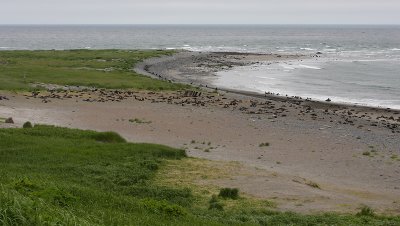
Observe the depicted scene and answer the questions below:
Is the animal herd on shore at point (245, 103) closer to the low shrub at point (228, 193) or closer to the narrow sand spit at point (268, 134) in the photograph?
the narrow sand spit at point (268, 134)

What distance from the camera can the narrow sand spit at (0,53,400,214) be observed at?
18.8 m

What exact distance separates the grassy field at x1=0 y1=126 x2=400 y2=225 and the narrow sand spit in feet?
6.55

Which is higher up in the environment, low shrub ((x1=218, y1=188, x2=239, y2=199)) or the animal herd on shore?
low shrub ((x1=218, y1=188, x2=239, y2=199))

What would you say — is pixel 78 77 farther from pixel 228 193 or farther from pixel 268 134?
pixel 228 193

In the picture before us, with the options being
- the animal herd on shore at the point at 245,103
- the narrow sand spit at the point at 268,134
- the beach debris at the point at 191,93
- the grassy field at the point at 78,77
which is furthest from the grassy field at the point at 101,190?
the grassy field at the point at 78,77

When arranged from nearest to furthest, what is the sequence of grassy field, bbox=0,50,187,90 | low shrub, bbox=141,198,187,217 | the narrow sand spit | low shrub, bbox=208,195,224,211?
low shrub, bbox=141,198,187,217
low shrub, bbox=208,195,224,211
the narrow sand spit
grassy field, bbox=0,50,187,90

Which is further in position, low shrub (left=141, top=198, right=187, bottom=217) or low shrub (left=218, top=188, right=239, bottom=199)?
low shrub (left=218, top=188, right=239, bottom=199)

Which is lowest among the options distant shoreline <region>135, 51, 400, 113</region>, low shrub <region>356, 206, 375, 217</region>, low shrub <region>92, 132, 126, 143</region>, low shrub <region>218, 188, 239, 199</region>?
distant shoreline <region>135, 51, 400, 113</region>

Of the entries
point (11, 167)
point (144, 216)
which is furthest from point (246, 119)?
point (144, 216)

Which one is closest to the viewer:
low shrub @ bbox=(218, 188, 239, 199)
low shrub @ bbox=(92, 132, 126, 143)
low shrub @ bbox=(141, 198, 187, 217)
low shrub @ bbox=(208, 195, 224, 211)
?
low shrub @ bbox=(141, 198, 187, 217)

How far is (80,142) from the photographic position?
2262 centimetres

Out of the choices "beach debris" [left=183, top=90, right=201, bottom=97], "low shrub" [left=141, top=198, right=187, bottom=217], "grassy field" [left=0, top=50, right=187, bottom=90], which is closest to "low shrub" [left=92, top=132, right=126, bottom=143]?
"low shrub" [left=141, top=198, right=187, bottom=217]

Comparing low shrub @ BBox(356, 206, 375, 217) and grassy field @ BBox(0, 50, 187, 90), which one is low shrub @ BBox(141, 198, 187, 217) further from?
grassy field @ BBox(0, 50, 187, 90)

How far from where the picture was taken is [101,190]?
15.2m
